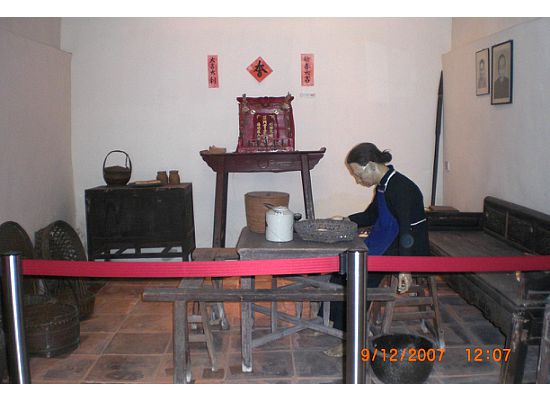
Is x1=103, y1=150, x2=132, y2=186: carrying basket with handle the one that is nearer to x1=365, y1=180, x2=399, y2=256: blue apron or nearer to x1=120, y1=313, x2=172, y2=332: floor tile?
x1=120, y1=313, x2=172, y2=332: floor tile

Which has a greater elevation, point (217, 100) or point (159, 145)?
point (217, 100)

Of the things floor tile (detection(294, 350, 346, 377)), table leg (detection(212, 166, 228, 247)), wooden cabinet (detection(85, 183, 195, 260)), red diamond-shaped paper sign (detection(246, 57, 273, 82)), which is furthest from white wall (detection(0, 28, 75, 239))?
floor tile (detection(294, 350, 346, 377))

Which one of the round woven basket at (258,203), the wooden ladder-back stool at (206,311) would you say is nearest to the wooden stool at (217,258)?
the wooden ladder-back stool at (206,311)

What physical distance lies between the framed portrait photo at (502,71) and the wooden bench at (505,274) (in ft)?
3.10

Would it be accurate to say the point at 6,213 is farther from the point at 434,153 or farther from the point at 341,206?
the point at 434,153

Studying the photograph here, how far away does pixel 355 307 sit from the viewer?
2410mm

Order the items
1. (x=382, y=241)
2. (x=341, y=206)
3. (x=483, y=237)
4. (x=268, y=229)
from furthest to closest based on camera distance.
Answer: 1. (x=341, y=206)
2. (x=483, y=237)
3. (x=382, y=241)
4. (x=268, y=229)

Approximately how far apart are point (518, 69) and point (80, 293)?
14.0ft

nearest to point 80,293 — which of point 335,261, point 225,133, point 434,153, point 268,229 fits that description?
point 268,229

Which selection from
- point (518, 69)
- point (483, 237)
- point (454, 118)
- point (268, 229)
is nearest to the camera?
point (268, 229)

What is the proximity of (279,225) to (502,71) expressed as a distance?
2.78 meters

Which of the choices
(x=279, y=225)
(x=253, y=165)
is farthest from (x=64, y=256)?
(x=279, y=225)

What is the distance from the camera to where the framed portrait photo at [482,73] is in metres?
5.27

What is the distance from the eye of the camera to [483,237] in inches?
199
